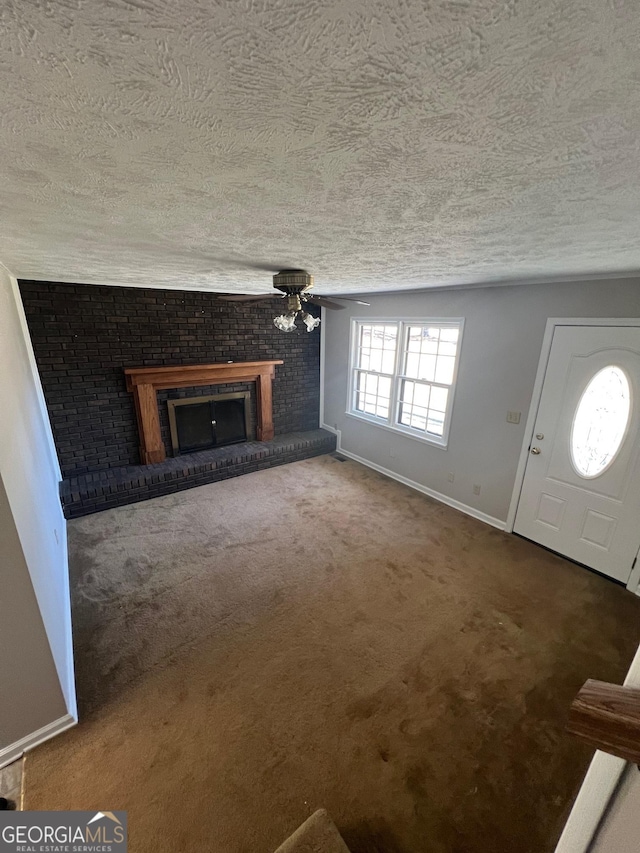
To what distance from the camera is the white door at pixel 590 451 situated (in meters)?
2.55

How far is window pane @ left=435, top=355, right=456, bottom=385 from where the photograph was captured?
12.2 feet

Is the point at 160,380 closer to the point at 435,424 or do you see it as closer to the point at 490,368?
the point at 435,424

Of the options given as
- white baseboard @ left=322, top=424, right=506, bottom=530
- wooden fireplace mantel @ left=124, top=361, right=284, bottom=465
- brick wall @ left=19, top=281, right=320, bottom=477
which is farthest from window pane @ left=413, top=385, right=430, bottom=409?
brick wall @ left=19, top=281, right=320, bottom=477

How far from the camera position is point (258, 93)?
550mm

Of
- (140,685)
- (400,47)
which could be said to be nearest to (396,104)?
(400,47)

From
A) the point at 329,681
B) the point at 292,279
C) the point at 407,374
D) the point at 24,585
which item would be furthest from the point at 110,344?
the point at 329,681

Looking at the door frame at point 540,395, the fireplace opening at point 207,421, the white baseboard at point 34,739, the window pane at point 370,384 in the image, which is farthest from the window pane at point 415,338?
the white baseboard at point 34,739

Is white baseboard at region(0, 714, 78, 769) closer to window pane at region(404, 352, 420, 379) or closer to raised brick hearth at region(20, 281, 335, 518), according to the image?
raised brick hearth at region(20, 281, 335, 518)

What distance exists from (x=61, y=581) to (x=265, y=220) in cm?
261

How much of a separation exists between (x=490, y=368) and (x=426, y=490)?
1544mm

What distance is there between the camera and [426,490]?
4.07 m

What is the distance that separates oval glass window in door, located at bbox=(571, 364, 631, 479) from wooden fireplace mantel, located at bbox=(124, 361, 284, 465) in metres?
3.48

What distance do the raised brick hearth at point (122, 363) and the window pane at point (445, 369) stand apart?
84.6 inches

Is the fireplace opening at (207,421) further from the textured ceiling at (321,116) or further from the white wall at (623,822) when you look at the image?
the white wall at (623,822)
